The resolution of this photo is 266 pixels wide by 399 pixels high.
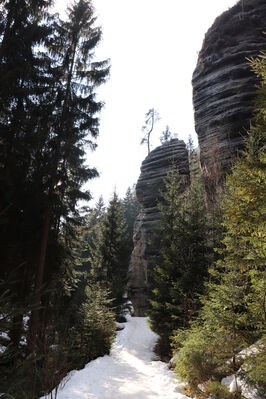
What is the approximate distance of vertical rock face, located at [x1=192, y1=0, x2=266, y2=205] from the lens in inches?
637

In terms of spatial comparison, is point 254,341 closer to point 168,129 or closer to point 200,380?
point 200,380

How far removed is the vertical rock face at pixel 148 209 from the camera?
930 inches

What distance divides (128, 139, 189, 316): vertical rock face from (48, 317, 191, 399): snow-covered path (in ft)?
34.0

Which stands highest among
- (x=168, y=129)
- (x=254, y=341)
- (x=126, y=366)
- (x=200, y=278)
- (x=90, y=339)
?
(x=168, y=129)

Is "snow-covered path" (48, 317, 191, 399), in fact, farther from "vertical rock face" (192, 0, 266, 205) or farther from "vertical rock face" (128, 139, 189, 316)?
"vertical rock face" (128, 139, 189, 316)

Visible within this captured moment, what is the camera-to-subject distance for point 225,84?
17625 mm

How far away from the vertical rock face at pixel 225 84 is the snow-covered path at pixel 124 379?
33.6 ft

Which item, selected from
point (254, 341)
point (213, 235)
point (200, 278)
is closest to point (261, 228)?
point (254, 341)

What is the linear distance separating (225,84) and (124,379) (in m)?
19.2

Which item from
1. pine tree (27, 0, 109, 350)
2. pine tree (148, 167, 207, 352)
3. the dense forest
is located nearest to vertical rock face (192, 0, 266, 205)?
pine tree (148, 167, 207, 352)

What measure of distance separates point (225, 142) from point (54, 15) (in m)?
12.4

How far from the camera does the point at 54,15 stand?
34.9ft

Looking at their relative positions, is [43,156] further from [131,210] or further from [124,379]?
[131,210]

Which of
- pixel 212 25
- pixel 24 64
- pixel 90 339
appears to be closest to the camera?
pixel 24 64
